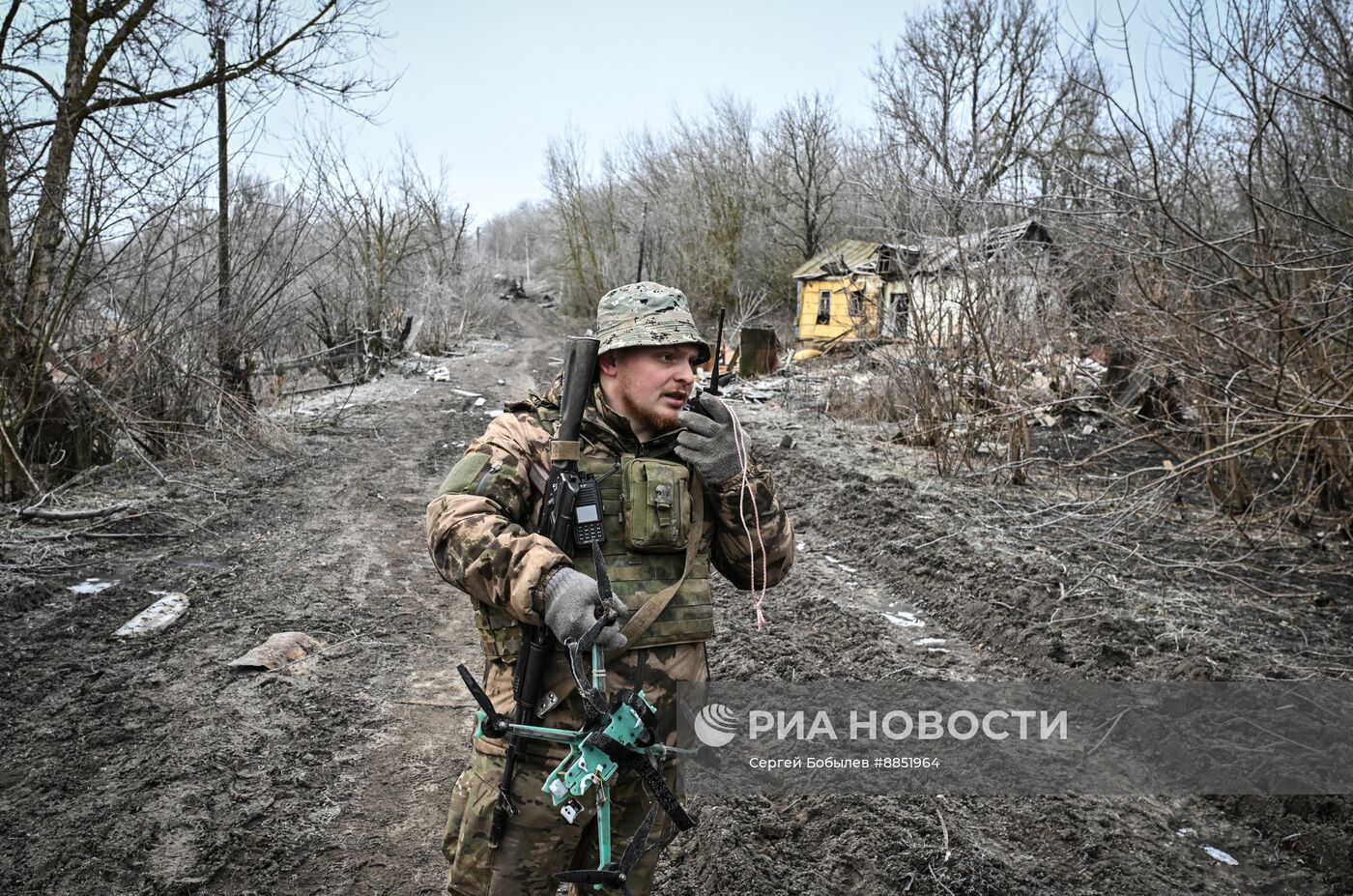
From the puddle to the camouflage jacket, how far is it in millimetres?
4786

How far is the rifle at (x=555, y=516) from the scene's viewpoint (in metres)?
2.04

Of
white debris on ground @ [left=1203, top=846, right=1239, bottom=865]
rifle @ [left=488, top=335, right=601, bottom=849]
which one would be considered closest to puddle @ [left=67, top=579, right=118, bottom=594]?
rifle @ [left=488, top=335, right=601, bottom=849]

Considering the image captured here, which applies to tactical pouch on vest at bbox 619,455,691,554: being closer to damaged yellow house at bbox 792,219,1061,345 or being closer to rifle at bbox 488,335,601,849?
rifle at bbox 488,335,601,849

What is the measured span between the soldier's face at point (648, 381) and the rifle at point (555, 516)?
0.23 feet

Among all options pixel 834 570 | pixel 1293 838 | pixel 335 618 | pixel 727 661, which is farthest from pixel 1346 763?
pixel 335 618

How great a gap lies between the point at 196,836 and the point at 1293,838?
4.23 meters

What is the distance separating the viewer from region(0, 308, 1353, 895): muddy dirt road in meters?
3.07

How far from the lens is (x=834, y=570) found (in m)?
6.56

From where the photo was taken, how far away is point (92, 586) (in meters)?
5.68

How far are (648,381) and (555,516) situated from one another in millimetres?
433

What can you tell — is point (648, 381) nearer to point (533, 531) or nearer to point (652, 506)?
point (652, 506)

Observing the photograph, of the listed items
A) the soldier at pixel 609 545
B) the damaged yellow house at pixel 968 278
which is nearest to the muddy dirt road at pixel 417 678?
the soldier at pixel 609 545

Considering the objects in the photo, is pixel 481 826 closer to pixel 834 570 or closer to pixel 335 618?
pixel 335 618

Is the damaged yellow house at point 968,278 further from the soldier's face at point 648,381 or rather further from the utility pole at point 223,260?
the utility pole at point 223,260
